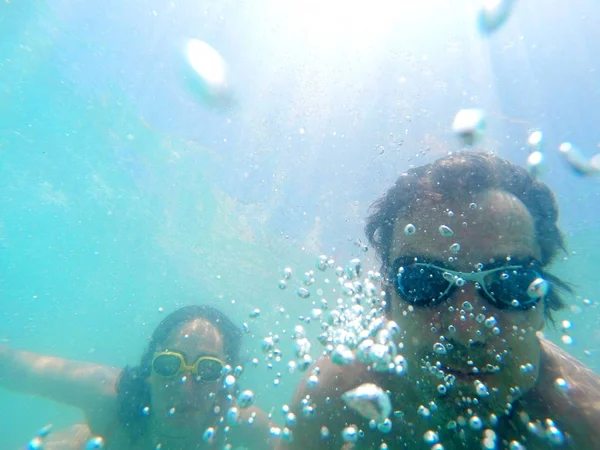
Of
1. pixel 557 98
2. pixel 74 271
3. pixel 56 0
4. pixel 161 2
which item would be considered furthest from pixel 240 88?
pixel 74 271

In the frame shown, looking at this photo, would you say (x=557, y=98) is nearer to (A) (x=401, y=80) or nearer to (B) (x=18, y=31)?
(A) (x=401, y=80)

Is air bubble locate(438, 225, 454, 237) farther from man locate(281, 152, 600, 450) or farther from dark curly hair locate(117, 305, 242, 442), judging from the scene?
dark curly hair locate(117, 305, 242, 442)

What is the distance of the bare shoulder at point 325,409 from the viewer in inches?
141

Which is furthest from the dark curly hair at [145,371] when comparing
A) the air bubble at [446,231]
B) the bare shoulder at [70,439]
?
the air bubble at [446,231]

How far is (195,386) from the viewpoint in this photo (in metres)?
6.18

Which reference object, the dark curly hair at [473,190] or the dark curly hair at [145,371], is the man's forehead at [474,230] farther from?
the dark curly hair at [145,371]

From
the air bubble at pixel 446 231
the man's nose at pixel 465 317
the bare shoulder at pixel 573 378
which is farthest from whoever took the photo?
the air bubble at pixel 446 231

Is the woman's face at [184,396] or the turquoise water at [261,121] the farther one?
the turquoise water at [261,121]

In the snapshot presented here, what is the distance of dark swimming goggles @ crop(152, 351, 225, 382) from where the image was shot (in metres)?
6.14

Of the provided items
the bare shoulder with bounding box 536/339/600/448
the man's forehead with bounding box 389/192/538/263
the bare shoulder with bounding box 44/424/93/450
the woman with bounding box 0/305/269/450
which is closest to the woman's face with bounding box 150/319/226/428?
the woman with bounding box 0/305/269/450

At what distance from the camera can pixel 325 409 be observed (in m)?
3.64

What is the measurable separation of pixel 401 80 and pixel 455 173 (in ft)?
28.8

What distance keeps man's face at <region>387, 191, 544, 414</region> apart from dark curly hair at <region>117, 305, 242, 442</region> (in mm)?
5090

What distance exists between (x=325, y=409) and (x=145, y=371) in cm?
530
